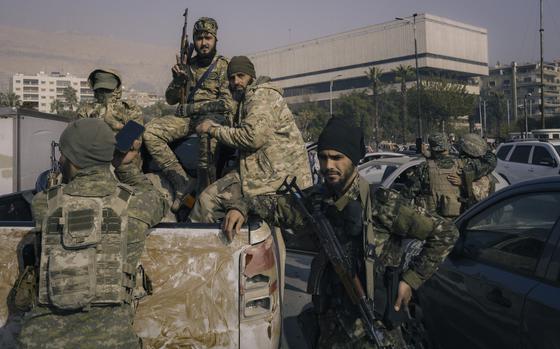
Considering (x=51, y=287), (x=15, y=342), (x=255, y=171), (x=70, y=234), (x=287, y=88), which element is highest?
(x=287, y=88)

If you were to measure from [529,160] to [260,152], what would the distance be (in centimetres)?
1223

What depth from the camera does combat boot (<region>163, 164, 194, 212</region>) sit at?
14.4 ft

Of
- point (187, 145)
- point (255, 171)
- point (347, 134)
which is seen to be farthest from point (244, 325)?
point (187, 145)

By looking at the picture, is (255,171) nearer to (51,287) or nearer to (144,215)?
(144,215)

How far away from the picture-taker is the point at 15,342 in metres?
2.64

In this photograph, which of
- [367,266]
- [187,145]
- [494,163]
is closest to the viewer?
[367,266]

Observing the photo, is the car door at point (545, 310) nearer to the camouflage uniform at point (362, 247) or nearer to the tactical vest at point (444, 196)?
the camouflage uniform at point (362, 247)

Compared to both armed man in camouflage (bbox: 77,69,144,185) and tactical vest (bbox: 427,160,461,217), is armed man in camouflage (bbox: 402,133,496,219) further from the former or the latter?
armed man in camouflage (bbox: 77,69,144,185)

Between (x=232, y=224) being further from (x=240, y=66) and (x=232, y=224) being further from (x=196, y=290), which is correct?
(x=240, y=66)

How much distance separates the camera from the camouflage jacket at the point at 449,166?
20.5ft

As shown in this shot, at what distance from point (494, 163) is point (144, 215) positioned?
5.02 metres

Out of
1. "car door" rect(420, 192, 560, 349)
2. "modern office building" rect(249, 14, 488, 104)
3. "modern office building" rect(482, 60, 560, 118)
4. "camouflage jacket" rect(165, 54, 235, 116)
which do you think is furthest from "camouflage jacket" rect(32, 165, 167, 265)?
"modern office building" rect(482, 60, 560, 118)

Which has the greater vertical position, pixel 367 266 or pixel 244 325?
pixel 367 266

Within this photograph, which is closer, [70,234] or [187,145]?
[70,234]
